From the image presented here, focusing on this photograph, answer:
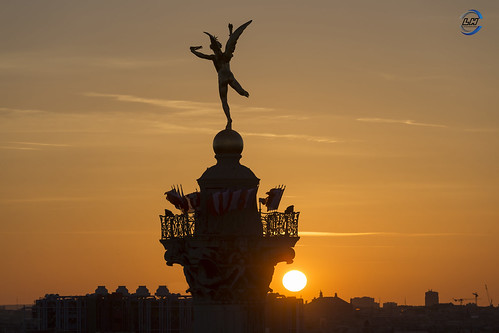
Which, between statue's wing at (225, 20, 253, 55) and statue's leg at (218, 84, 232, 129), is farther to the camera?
statue's leg at (218, 84, 232, 129)

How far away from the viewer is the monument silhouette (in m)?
81.9

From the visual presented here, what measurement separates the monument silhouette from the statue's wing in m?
0.05

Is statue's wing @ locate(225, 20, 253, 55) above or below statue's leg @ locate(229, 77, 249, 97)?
above

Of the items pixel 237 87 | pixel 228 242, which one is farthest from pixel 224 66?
pixel 228 242

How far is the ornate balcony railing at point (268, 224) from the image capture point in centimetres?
8231

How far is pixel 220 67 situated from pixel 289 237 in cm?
1037

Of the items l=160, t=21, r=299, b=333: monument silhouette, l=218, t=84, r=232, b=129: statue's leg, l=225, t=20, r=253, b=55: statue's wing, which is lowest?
l=160, t=21, r=299, b=333: monument silhouette

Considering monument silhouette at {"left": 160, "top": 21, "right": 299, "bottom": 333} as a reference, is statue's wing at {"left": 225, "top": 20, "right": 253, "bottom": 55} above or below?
above

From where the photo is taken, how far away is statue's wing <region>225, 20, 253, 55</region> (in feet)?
268

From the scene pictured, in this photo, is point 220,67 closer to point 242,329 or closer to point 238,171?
point 238,171

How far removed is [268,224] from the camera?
271ft

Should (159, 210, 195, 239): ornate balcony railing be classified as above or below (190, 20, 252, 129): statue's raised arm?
below

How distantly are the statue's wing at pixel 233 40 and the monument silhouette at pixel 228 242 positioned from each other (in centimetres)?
5

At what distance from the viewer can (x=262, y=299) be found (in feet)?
274
